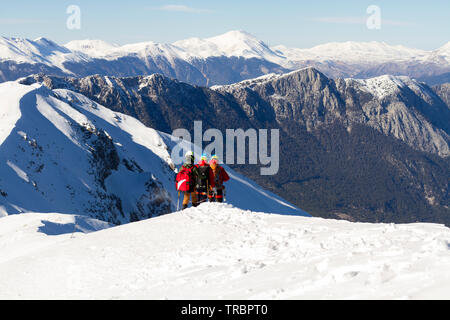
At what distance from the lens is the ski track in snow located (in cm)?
1020

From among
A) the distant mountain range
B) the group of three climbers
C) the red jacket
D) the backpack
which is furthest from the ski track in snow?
the distant mountain range

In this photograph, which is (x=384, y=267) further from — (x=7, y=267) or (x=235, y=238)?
(x=7, y=267)

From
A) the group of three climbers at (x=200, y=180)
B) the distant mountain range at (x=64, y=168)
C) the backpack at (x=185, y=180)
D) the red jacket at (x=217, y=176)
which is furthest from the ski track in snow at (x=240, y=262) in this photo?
the distant mountain range at (x=64, y=168)

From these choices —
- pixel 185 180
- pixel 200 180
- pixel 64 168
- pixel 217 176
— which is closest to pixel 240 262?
pixel 185 180

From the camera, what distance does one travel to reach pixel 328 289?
10086 millimetres

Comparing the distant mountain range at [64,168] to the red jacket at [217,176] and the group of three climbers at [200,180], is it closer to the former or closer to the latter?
the group of three climbers at [200,180]

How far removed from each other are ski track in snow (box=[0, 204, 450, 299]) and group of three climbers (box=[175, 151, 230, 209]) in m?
4.36

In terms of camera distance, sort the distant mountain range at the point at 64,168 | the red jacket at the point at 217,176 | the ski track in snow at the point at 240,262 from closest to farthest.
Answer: the ski track in snow at the point at 240,262
the red jacket at the point at 217,176
the distant mountain range at the point at 64,168

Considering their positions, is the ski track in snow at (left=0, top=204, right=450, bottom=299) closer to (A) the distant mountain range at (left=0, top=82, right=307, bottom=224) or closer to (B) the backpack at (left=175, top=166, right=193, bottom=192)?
(B) the backpack at (left=175, top=166, right=193, bottom=192)

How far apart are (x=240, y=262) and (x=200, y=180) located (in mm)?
10021

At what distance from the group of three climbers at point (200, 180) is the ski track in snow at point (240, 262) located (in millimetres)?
4361

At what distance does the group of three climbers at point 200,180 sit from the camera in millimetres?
22906

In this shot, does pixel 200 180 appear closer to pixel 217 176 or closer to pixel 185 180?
pixel 185 180

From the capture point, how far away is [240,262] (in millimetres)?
13625
